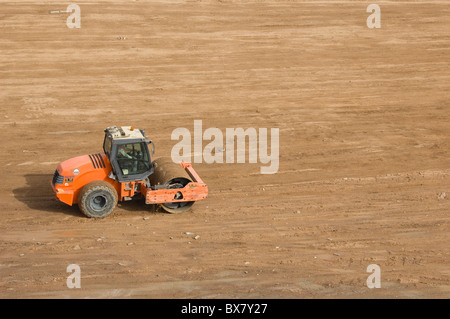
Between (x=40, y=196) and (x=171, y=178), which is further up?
(x=171, y=178)

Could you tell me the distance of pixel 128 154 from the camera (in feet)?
48.1

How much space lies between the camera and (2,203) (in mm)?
15820

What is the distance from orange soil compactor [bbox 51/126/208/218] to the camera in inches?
571

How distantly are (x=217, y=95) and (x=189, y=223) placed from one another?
9467mm

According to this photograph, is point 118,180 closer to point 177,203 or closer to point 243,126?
point 177,203

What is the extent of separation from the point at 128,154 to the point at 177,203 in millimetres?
1641

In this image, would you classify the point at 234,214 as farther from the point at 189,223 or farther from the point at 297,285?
the point at 297,285

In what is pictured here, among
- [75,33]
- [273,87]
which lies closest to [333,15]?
[273,87]

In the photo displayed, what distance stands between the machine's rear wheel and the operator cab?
56cm

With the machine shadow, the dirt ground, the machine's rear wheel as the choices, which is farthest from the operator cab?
the machine shadow

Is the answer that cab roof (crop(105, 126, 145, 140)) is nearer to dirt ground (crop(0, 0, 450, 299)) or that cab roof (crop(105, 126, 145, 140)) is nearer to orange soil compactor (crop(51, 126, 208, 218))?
orange soil compactor (crop(51, 126, 208, 218))

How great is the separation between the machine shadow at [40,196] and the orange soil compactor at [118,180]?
2.37ft

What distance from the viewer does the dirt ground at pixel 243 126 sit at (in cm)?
1288

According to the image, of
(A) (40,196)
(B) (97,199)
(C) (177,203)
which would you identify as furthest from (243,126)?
(B) (97,199)
